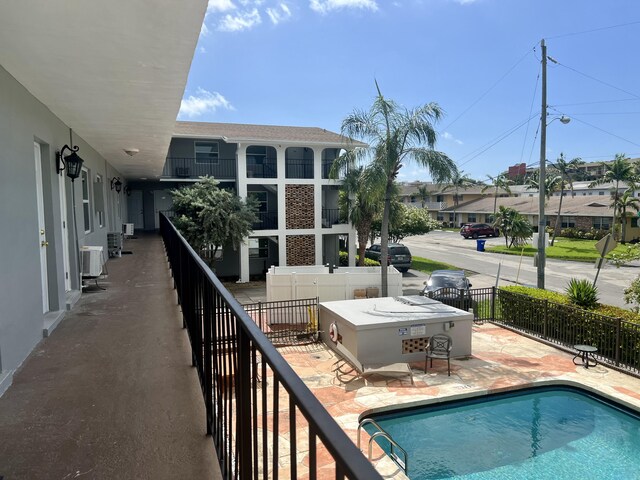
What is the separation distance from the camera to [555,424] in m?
8.43

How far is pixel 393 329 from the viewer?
1083cm

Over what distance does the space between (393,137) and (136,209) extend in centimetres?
1384

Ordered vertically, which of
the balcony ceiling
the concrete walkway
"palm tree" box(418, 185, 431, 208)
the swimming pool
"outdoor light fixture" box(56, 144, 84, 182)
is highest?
"palm tree" box(418, 185, 431, 208)

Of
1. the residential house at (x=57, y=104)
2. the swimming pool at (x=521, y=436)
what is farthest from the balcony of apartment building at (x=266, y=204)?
the residential house at (x=57, y=104)

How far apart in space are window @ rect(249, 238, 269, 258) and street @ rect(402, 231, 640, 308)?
8.14 metres

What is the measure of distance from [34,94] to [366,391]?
25.5ft

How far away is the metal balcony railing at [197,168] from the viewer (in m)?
21.5

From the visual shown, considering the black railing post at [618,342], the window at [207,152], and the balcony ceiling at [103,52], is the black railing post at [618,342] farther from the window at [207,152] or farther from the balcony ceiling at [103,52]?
the window at [207,152]

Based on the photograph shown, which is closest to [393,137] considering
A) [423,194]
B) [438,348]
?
[438,348]

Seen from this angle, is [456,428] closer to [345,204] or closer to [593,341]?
[593,341]

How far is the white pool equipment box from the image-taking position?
10.6 m

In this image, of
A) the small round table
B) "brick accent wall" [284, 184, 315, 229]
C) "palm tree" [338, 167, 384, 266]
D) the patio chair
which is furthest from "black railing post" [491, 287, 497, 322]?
"brick accent wall" [284, 184, 315, 229]

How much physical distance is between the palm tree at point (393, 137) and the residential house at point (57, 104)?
10765 millimetres

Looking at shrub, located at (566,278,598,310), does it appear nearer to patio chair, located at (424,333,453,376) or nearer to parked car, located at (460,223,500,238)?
patio chair, located at (424,333,453,376)
